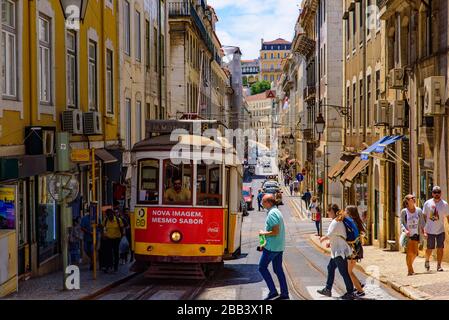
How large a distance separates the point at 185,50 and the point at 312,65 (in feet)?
61.5

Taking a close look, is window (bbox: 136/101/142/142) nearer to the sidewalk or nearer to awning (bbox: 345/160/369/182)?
awning (bbox: 345/160/369/182)

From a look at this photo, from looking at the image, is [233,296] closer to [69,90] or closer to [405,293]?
[405,293]

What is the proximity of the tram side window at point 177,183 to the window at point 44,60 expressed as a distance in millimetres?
3649

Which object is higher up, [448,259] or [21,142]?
[21,142]

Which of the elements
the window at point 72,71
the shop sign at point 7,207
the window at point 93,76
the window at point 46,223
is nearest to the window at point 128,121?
the window at point 93,76

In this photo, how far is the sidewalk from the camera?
40.1ft

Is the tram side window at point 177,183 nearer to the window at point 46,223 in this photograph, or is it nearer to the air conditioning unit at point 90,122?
the window at point 46,223

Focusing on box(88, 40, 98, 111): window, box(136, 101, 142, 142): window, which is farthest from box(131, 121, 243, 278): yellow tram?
box(136, 101, 142, 142): window

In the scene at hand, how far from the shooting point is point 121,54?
994 inches

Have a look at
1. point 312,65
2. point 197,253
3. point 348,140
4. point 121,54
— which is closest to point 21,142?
point 197,253

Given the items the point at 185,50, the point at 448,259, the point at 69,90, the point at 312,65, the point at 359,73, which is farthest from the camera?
the point at 312,65

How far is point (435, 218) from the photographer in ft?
47.0

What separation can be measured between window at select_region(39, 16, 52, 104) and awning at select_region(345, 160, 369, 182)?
15017 mm

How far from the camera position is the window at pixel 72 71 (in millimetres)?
18703
